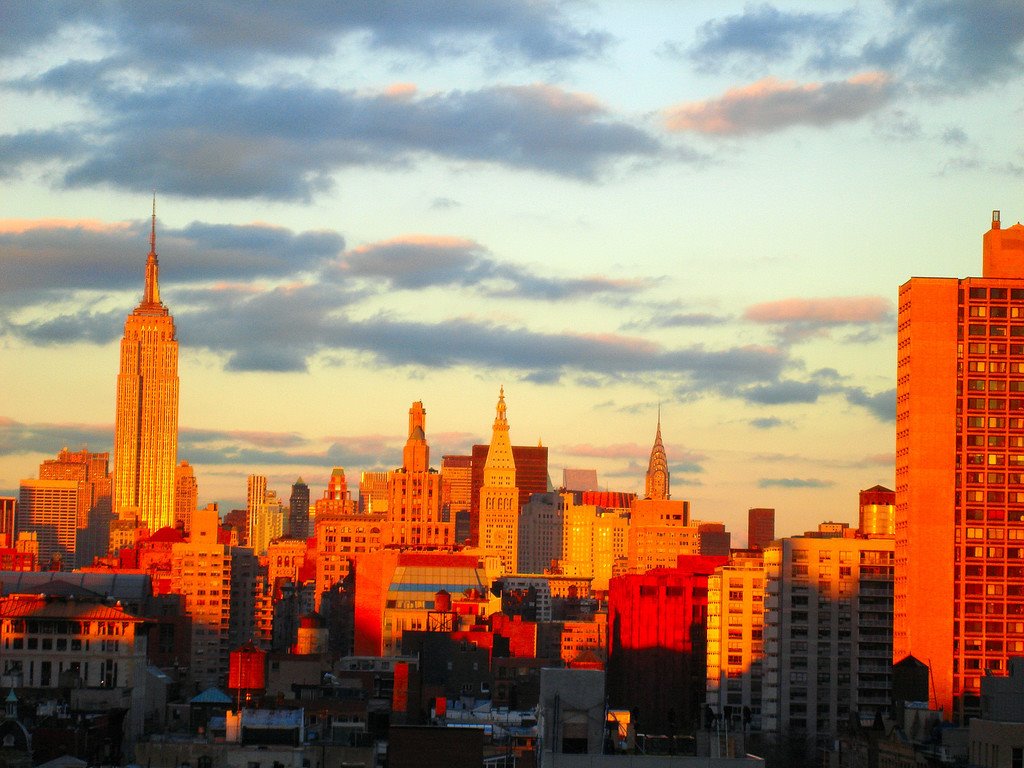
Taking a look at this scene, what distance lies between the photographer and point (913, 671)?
643 ft

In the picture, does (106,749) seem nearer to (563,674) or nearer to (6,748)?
(6,748)

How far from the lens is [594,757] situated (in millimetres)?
95875

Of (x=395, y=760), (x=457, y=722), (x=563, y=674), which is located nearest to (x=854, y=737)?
(x=457, y=722)

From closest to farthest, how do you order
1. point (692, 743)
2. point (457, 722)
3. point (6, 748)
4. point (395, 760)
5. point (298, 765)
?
point (395, 760) → point (6, 748) → point (298, 765) → point (692, 743) → point (457, 722)

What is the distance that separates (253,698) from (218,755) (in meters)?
45.6

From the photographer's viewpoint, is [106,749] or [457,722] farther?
[457,722]

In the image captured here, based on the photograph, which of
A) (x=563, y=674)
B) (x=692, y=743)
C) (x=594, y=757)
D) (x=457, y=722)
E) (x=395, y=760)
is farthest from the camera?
(x=457, y=722)

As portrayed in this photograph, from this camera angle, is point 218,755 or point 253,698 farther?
point 253,698

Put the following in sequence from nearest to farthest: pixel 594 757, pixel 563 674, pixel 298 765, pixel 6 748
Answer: pixel 594 757 < pixel 563 674 < pixel 6 748 < pixel 298 765

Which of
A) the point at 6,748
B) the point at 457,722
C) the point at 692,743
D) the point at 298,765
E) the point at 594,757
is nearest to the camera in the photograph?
the point at 594,757

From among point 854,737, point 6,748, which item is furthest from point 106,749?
point 854,737

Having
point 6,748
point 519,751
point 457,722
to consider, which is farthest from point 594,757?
point 457,722

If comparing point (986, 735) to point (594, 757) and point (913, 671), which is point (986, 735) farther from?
point (913, 671)

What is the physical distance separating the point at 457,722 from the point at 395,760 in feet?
231
